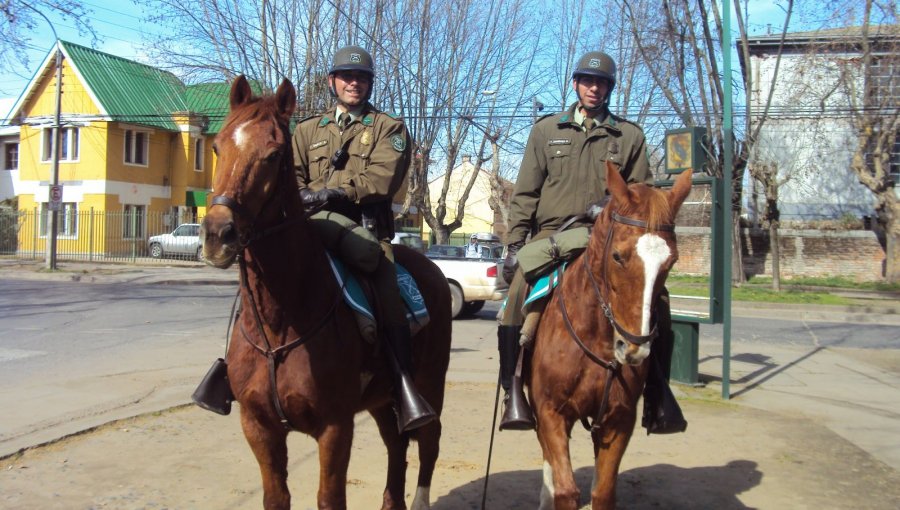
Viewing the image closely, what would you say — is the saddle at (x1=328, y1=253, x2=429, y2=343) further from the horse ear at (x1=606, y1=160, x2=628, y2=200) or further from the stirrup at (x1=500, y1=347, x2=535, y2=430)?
the horse ear at (x1=606, y1=160, x2=628, y2=200)

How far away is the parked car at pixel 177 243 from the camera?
1405 inches

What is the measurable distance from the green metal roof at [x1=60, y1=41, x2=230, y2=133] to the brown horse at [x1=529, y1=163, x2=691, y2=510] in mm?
35142

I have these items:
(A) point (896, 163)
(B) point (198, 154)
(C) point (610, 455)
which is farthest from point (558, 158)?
(B) point (198, 154)

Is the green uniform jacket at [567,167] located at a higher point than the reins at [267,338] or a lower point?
higher

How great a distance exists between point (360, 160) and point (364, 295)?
911 millimetres

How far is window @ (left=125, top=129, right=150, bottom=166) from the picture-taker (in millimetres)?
39812

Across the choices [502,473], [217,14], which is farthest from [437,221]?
[502,473]

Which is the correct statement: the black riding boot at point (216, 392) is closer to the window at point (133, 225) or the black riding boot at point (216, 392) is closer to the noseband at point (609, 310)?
the noseband at point (609, 310)

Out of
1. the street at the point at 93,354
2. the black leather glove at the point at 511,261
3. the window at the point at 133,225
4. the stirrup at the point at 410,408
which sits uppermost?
the window at the point at 133,225

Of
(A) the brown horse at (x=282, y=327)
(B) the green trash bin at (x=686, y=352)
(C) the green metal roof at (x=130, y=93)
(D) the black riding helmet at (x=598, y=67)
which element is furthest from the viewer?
(C) the green metal roof at (x=130, y=93)

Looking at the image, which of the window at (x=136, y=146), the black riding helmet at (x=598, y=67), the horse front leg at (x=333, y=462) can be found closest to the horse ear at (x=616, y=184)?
the black riding helmet at (x=598, y=67)

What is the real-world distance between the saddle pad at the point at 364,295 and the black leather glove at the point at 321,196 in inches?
12.2

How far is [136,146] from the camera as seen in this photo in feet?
133

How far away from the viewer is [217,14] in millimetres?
25109
